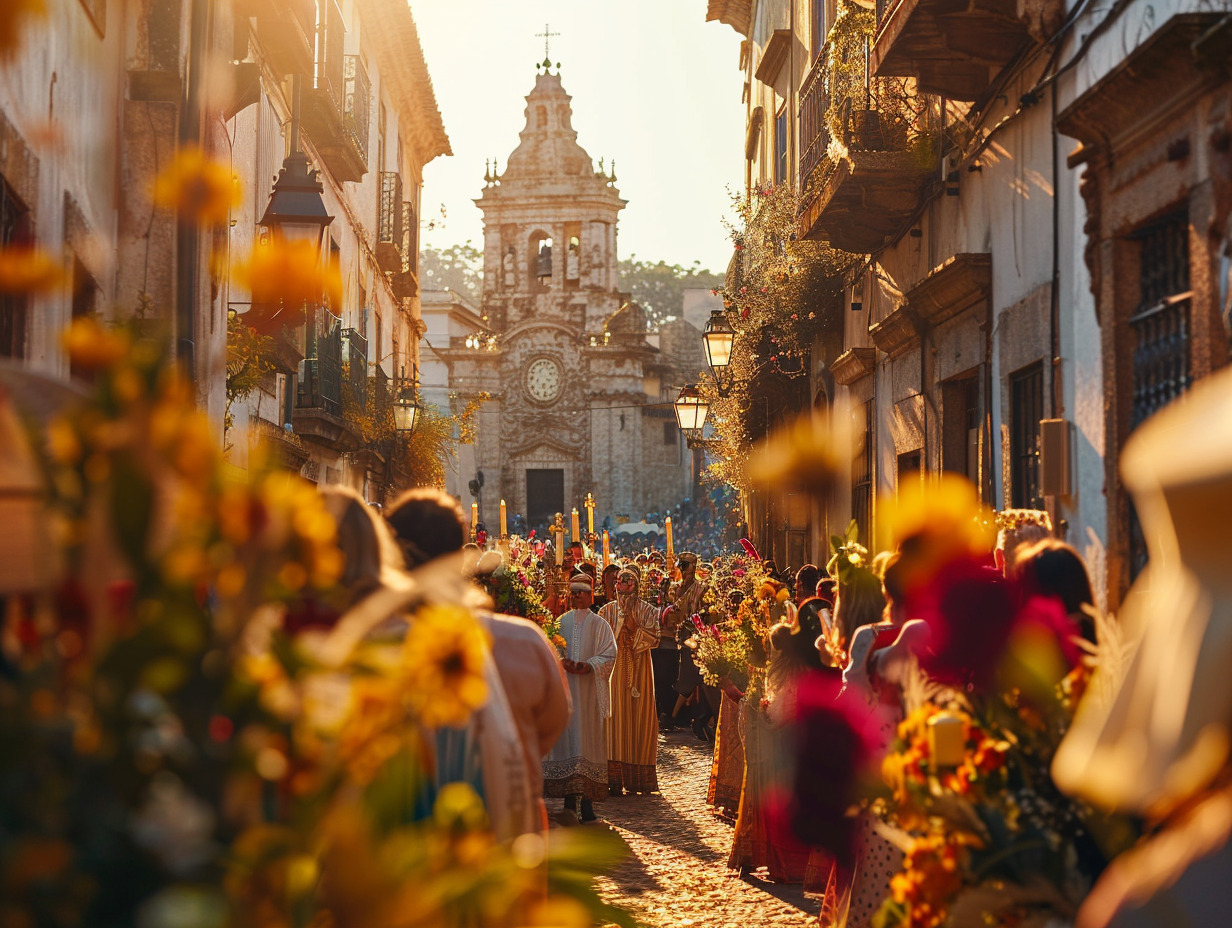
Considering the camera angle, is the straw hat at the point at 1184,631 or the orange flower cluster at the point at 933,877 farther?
the orange flower cluster at the point at 933,877

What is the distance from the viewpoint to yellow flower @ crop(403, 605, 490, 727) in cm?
176

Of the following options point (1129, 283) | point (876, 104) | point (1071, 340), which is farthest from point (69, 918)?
point (876, 104)

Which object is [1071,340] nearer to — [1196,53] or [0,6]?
[1196,53]

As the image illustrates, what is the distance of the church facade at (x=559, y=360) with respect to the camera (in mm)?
53219

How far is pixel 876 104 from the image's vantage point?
1072 cm

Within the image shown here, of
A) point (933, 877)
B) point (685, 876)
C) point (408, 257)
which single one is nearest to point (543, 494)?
point (408, 257)

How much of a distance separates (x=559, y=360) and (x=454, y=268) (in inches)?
1722

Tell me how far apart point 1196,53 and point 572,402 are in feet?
160

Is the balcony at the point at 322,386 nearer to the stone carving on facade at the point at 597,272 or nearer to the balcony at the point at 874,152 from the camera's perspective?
the balcony at the point at 874,152

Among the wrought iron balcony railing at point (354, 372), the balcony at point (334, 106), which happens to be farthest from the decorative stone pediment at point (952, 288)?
the wrought iron balcony railing at point (354, 372)

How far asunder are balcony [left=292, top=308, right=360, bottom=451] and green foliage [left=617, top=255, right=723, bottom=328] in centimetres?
7229

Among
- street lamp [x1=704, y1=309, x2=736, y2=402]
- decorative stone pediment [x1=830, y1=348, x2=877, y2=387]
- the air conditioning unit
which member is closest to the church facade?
street lamp [x1=704, y1=309, x2=736, y2=402]

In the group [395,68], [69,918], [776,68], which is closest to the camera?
[69,918]

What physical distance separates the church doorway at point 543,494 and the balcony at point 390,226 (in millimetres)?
31031
